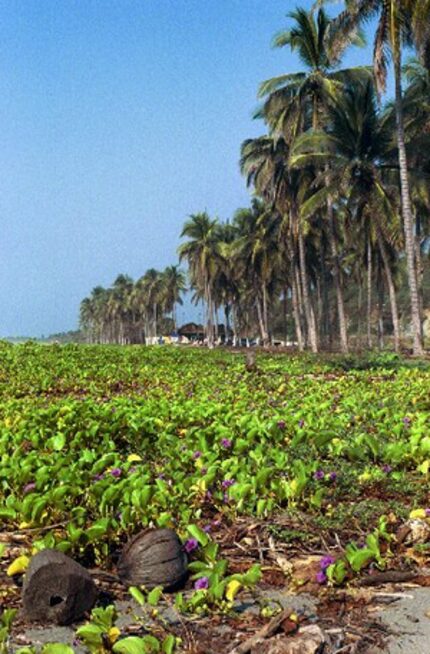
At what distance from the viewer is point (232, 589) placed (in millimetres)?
2816

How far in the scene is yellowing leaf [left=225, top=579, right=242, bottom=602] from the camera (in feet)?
9.21

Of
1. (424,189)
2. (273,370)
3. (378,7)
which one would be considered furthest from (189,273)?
(273,370)

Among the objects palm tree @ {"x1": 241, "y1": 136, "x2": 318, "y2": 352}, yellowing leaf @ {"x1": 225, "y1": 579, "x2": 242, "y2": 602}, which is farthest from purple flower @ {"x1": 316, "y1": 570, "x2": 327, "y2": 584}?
palm tree @ {"x1": 241, "y1": 136, "x2": 318, "y2": 352}

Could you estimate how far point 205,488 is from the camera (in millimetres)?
4211

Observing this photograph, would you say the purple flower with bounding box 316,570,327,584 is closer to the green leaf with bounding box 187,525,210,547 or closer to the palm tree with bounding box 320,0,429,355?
the green leaf with bounding box 187,525,210,547

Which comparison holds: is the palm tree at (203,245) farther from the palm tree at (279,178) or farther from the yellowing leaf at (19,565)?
the yellowing leaf at (19,565)

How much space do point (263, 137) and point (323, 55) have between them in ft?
23.2

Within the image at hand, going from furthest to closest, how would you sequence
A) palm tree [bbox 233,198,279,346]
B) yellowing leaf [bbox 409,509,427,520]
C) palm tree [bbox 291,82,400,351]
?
1. palm tree [bbox 233,198,279,346]
2. palm tree [bbox 291,82,400,351]
3. yellowing leaf [bbox 409,509,427,520]

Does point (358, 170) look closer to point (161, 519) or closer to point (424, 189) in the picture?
point (424, 189)

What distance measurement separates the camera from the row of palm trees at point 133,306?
272 feet

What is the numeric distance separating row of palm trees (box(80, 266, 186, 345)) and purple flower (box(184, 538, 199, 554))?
78380 mm

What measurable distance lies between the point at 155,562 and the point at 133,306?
94120mm

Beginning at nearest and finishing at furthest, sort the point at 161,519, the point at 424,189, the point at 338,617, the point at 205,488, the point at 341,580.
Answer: the point at 338,617 → the point at 341,580 → the point at 161,519 → the point at 205,488 → the point at 424,189

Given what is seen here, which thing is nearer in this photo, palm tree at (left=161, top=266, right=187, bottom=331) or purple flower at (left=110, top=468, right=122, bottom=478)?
A: purple flower at (left=110, top=468, right=122, bottom=478)
